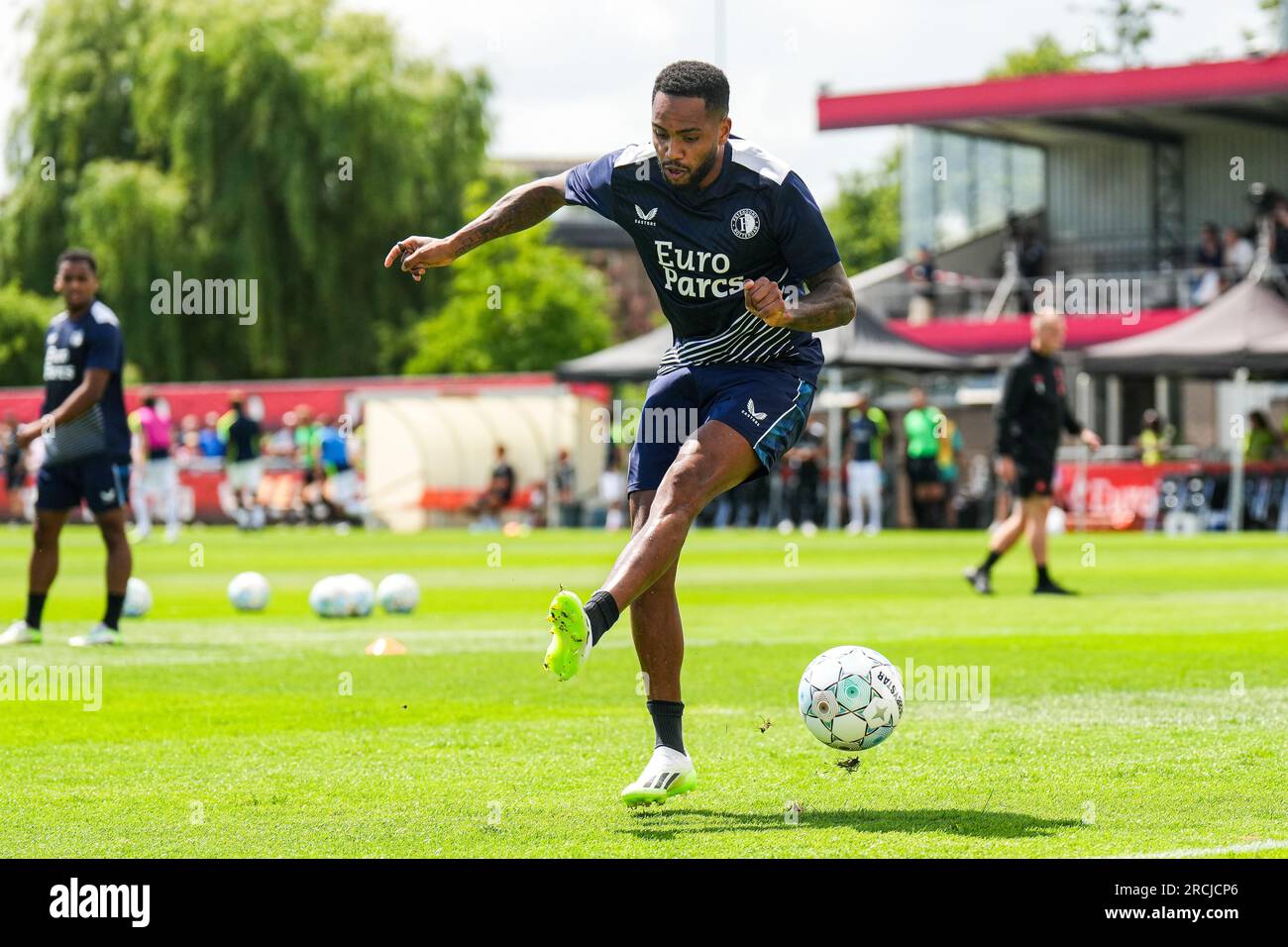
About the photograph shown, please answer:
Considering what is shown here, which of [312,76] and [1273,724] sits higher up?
[312,76]

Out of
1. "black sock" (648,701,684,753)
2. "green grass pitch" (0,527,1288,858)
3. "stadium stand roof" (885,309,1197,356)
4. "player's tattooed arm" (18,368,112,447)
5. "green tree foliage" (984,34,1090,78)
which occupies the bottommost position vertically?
"green grass pitch" (0,527,1288,858)

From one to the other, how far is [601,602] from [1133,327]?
34.6 meters

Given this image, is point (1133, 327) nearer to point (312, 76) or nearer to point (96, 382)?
point (312, 76)

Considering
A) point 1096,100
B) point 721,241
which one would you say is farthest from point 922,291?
point 721,241

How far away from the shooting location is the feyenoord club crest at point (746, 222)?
6.67 m

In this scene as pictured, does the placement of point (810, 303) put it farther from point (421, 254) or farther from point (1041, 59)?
point (1041, 59)

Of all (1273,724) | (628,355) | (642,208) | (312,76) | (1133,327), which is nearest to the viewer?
(642,208)

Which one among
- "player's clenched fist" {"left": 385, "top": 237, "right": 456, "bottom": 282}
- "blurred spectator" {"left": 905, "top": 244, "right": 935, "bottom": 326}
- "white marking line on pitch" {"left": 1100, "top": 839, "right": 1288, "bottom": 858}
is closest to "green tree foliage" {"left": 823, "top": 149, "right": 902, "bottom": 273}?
"blurred spectator" {"left": 905, "top": 244, "right": 935, "bottom": 326}

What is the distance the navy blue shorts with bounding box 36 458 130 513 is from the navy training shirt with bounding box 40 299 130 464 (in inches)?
4.7

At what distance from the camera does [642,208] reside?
686cm

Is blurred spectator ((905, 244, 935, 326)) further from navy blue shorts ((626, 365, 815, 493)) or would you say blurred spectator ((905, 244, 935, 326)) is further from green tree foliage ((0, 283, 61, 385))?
navy blue shorts ((626, 365, 815, 493))

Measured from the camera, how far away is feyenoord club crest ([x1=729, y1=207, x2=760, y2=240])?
667 centimetres

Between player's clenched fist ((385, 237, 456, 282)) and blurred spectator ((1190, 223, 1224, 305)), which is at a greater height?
blurred spectator ((1190, 223, 1224, 305))
